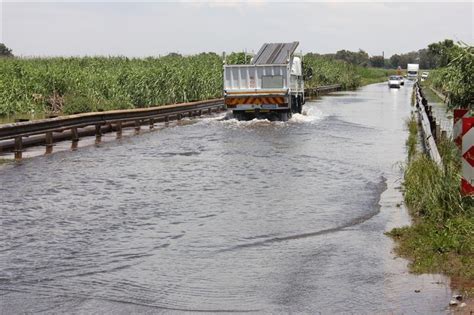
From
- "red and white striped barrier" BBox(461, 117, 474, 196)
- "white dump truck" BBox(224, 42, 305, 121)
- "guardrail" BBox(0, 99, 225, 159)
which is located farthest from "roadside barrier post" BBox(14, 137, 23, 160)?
"white dump truck" BBox(224, 42, 305, 121)

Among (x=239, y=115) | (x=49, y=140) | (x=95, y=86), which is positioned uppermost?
→ (x=95, y=86)

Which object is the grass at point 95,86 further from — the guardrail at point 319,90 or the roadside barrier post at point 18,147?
the guardrail at point 319,90

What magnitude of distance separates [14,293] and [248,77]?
26024mm

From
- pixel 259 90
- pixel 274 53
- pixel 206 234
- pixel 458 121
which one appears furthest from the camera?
pixel 274 53

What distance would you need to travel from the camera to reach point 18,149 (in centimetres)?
1959

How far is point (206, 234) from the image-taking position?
35.2ft

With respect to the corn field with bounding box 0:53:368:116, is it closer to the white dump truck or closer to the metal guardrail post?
the white dump truck

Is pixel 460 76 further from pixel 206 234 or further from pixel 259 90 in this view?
pixel 259 90

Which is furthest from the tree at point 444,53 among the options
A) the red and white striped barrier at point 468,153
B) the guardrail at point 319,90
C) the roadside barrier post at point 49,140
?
the guardrail at point 319,90

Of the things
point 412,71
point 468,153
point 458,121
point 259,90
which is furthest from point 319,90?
point 468,153

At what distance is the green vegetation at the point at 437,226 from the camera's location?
8.73 m

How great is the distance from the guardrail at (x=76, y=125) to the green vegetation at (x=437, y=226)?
→ 34.3 ft

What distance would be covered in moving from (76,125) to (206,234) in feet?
45.2

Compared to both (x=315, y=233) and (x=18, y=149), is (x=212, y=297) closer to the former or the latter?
(x=315, y=233)
